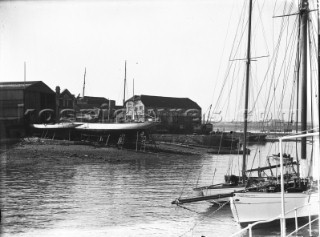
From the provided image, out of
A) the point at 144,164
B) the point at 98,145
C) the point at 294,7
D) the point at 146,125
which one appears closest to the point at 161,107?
the point at 146,125

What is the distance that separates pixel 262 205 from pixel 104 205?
9.52 m

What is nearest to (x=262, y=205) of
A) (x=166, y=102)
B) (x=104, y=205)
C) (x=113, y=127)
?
(x=104, y=205)

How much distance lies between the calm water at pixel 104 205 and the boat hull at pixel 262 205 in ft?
2.63

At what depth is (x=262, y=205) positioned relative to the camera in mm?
17266

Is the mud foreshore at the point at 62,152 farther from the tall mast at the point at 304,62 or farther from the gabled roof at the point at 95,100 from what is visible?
the gabled roof at the point at 95,100

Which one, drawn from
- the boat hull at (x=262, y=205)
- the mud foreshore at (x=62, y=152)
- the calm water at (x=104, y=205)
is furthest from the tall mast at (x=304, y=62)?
the mud foreshore at (x=62, y=152)

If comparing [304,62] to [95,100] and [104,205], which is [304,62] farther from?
[95,100]

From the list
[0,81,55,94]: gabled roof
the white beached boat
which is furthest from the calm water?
the white beached boat

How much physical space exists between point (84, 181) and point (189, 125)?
213ft

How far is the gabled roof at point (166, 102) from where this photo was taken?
310ft

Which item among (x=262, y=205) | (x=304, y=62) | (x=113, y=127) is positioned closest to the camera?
(x=262, y=205)

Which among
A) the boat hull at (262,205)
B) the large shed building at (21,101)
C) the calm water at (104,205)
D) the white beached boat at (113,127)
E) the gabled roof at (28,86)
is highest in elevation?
the gabled roof at (28,86)

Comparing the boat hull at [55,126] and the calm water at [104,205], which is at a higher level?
the boat hull at [55,126]

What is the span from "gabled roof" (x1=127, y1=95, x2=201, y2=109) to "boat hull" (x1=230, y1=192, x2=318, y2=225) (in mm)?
76036
